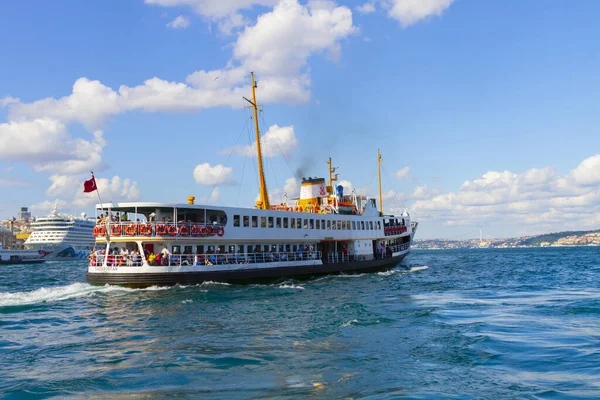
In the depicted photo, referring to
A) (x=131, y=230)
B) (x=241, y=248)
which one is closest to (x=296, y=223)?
(x=241, y=248)

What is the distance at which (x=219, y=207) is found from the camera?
101 feet

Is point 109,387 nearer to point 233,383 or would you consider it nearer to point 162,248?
point 233,383

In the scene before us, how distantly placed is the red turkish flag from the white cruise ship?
106 metres

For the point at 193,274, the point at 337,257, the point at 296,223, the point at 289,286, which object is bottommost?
the point at 289,286

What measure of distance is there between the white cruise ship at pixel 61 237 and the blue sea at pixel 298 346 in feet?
355

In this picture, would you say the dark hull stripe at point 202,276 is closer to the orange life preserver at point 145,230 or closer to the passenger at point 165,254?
the passenger at point 165,254

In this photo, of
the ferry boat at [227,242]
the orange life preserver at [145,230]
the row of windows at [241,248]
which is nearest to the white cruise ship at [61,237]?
the ferry boat at [227,242]

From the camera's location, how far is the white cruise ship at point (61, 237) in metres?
126

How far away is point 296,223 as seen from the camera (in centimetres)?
3684

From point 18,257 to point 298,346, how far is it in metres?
102

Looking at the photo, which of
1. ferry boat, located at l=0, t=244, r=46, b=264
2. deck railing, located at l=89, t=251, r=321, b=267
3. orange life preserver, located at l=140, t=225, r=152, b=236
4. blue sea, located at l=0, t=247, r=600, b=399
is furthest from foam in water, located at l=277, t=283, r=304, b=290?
ferry boat, located at l=0, t=244, r=46, b=264

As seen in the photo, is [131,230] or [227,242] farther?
[227,242]

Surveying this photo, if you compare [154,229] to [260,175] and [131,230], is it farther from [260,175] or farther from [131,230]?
[260,175]

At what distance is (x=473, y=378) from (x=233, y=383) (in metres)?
5.33
